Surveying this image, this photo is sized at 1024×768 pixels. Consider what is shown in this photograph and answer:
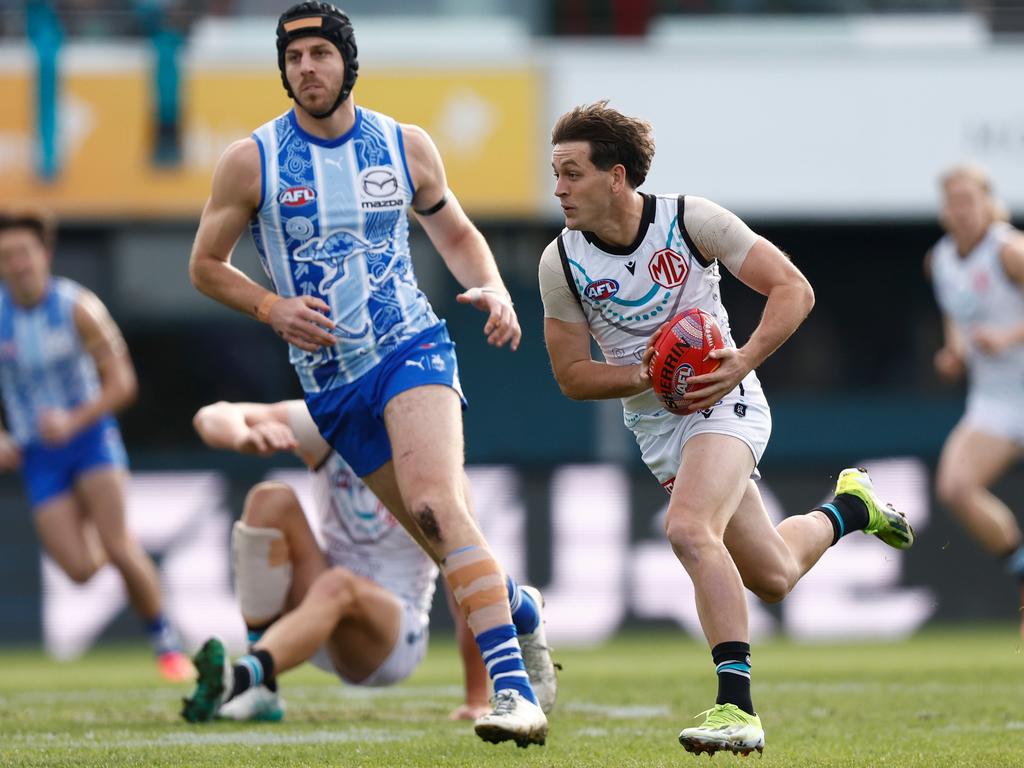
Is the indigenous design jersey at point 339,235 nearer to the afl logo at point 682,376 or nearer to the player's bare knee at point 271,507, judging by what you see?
the player's bare knee at point 271,507

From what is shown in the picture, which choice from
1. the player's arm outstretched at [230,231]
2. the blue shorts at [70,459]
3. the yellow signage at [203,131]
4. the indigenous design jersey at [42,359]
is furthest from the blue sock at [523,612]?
the yellow signage at [203,131]

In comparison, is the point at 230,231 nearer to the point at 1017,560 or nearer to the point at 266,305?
the point at 266,305

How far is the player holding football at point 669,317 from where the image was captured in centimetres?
545

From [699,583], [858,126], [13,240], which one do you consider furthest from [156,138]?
[699,583]

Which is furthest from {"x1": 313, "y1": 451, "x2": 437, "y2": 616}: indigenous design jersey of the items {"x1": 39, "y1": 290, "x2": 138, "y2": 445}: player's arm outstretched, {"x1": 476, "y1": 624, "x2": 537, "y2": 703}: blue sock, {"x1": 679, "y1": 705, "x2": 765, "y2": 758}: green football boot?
{"x1": 39, "y1": 290, "x2": 138, "y2": 445}: player's arm outstretched

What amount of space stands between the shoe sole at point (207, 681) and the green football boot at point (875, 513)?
2.40m

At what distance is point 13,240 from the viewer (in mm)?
10258

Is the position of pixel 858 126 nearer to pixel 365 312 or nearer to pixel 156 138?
pixel 156 138

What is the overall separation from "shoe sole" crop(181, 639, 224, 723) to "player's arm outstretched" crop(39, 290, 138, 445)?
146 inches

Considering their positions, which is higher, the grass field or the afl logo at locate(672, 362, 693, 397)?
the afl logo at locate(672, 362, 693, 397)

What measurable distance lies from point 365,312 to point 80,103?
9.95m

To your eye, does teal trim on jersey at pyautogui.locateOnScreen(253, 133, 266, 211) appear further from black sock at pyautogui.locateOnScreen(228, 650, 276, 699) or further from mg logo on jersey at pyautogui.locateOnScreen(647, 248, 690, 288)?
black sock at pyautogui.locateOnScreen(228, 650, 276, 699)

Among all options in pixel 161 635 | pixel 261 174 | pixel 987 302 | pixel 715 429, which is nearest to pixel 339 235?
pixel 261 174

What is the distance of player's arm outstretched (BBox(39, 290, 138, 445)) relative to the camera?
10.1 m
